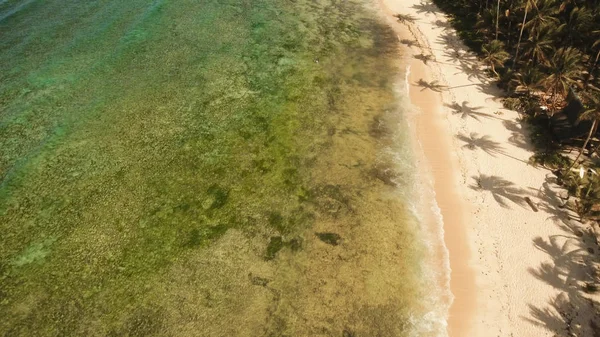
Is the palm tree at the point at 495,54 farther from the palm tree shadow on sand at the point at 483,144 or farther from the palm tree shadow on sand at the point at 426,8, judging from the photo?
the palm tree shadow on sand at the point at 426,8

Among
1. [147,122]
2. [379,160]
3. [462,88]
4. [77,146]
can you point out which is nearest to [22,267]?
[77,146]

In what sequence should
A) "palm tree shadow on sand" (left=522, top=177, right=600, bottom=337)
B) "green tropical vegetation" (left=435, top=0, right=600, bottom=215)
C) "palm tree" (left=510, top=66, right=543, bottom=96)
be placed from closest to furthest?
"palm tree shadow on sand" (left=522, top=177, right=600, bottom=337), "green tropical vegetation" (left=435, top=0, right=600, bottom=215), "palm tree" (left=510, top=66, right=543, bottom=96)

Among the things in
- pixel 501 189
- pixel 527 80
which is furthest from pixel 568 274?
pixel 527 80

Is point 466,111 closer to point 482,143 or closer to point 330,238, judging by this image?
point 482,143

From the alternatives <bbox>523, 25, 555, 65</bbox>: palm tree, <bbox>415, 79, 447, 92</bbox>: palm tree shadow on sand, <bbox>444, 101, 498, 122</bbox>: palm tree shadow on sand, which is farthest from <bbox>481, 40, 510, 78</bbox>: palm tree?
<bbox>444, 101, 498, 122</bbox>: palm tree shadow on sand

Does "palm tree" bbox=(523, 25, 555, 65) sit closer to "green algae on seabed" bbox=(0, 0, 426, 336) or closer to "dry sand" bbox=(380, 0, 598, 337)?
"dry sand" bbox=(380, 0, 598, 337)

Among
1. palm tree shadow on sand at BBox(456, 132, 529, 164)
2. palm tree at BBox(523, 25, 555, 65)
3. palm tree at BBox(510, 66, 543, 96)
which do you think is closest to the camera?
palm tree shadow on sand at BBox(456, 132, 529, 164)

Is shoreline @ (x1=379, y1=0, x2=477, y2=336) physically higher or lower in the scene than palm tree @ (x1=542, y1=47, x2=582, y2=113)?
lower

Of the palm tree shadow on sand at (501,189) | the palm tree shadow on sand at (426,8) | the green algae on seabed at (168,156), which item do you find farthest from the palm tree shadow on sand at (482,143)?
the palm tree shadow on sand at (426,8)
